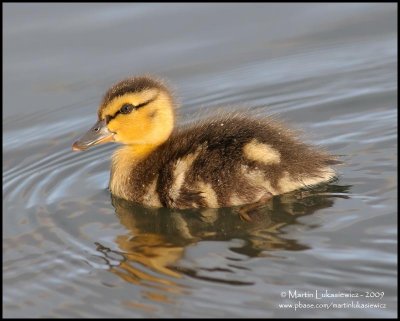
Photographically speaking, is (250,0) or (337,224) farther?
(250,0)

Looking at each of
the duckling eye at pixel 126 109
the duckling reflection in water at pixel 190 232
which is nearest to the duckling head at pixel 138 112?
the duckling eye at pixel 126 109

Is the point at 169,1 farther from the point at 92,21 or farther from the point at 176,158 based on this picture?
the point at 176,158

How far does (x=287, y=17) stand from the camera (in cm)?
810

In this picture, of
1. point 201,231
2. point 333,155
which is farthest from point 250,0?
point 201,231

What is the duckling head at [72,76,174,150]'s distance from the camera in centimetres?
558

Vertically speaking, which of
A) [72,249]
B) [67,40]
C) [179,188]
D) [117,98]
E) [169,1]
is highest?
[169,1]

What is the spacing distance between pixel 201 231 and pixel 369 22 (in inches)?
133

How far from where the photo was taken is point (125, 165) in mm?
5676

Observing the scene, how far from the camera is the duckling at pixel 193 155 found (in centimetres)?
525

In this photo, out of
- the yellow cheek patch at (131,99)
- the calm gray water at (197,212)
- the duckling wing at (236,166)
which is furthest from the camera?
the yellow cheek patch at (131,99)

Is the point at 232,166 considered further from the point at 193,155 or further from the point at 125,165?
the point at 125,165

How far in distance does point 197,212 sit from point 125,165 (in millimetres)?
558

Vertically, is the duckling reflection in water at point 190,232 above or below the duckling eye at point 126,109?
below

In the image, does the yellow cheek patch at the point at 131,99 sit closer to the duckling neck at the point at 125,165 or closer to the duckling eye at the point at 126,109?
the duckling eye at the point at 126,109
